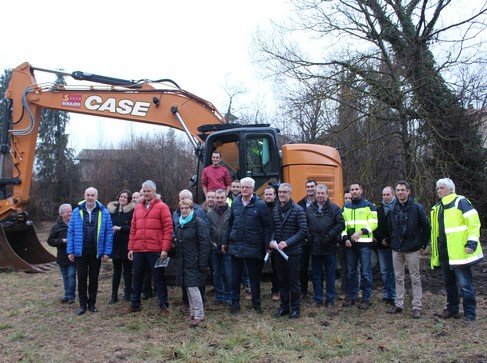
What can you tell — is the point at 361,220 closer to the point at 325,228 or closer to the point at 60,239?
the point at 325,228

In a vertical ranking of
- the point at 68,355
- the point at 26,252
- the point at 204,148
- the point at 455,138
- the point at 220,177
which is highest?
the point at 455,138

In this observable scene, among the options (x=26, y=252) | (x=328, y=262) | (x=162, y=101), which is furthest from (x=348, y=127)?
(x=26, y=252)

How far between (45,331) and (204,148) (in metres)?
4.07

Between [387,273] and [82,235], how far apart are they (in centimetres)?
453

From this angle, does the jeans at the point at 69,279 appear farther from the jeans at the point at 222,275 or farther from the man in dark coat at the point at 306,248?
the man in dark coat at the point at 306,248

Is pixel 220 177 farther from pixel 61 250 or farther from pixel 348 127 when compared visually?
pixel 348 127

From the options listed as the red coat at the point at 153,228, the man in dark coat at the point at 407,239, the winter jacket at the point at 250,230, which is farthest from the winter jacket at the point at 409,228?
the red coat at the point at 153,228

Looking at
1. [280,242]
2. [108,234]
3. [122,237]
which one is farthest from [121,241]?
[280,242]

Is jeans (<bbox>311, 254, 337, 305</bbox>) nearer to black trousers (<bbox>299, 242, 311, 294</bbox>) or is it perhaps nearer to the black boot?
black trousers (<bbox>299, 242, 311, 294</bbox>)

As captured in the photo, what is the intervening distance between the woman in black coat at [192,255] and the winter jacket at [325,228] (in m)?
1.60

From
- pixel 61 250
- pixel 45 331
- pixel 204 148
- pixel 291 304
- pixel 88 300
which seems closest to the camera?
pixel 45 331

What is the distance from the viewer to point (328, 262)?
7297 mm

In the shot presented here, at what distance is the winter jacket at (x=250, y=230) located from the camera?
6.75 metres

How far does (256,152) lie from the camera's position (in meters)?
8.66
